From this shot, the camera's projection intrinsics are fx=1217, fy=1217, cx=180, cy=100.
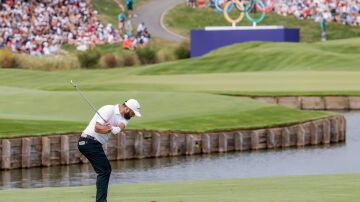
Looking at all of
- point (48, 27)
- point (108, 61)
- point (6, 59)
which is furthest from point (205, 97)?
point (48, 27)

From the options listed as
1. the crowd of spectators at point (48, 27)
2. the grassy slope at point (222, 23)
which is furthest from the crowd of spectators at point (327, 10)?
the crowd of spectators at point (48, 27)

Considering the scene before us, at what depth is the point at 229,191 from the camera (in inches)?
1013

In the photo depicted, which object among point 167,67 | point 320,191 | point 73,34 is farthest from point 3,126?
point 73,34

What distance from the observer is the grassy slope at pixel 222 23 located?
320 feet

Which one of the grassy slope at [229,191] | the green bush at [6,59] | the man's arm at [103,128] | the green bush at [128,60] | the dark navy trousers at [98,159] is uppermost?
the man's arm at [103,128]

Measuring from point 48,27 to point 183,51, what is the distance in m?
10.5

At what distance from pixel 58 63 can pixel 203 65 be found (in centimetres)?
1047

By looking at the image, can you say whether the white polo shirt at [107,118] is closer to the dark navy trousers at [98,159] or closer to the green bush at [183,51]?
the dark navy trousers at [98,159]

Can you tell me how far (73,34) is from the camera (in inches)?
3425

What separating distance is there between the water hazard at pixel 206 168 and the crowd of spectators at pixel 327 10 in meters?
54.8

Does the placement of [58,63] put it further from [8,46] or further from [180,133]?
[180,133]

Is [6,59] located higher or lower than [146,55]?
higher

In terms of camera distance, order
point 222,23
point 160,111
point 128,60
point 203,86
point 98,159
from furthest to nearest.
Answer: point 222,23 → point 128,60 → point 203,86 → point 160,111 → point 98,159

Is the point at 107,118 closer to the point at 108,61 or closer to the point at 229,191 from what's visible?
the point at 229,191
